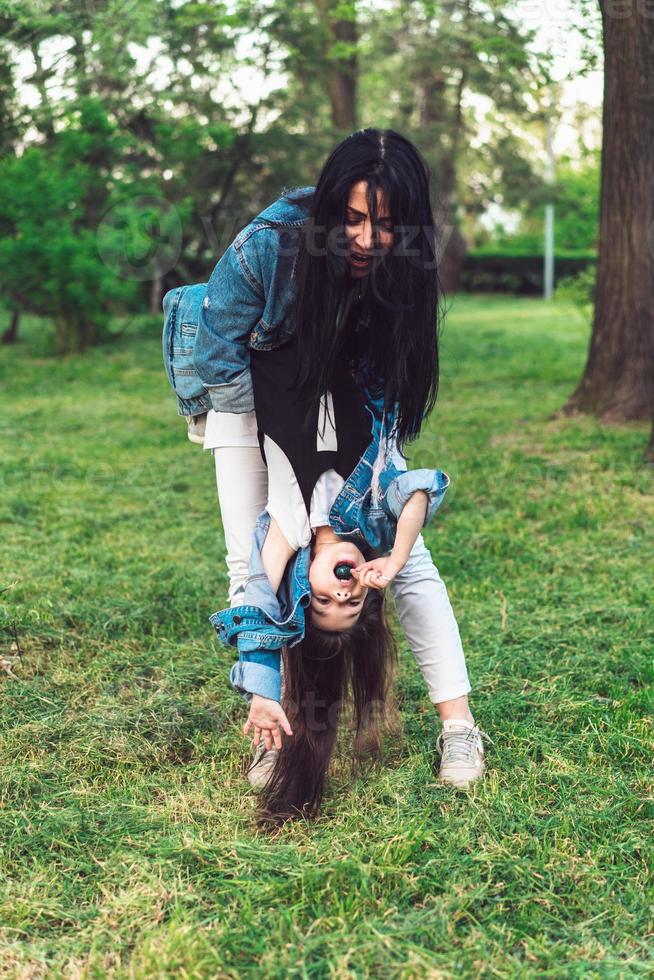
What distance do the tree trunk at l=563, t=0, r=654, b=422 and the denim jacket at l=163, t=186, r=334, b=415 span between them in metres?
5.06

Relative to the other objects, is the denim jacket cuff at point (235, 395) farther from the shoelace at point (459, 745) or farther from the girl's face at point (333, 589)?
the shoelace at point (459, 745)

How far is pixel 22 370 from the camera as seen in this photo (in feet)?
35.8

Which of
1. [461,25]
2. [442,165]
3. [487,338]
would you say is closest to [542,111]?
[442,165]

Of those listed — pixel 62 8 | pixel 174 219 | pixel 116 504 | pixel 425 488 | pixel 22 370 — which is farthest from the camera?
pixel 174 219

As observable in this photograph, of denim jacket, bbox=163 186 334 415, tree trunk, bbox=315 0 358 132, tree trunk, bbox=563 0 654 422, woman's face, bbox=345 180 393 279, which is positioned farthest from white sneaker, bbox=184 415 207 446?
tree trunk, bbox=315 0 358 132

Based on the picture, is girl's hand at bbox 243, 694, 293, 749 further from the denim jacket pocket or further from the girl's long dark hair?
the denim jacket pocket

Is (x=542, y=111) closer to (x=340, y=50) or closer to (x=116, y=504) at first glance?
(x=340, y=50)

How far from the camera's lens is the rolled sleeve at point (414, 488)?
2287 millimetres

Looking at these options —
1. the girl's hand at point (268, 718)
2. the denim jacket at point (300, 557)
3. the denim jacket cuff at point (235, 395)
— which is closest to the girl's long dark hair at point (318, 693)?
the denim jacket at point (300, 557)

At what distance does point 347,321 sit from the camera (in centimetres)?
227

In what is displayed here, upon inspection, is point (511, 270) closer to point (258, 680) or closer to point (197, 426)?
point (197, 426)

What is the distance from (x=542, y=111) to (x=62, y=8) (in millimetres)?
13866

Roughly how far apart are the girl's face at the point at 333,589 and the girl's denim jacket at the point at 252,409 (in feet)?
0.09

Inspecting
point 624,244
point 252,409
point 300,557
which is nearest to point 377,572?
point 300,557
